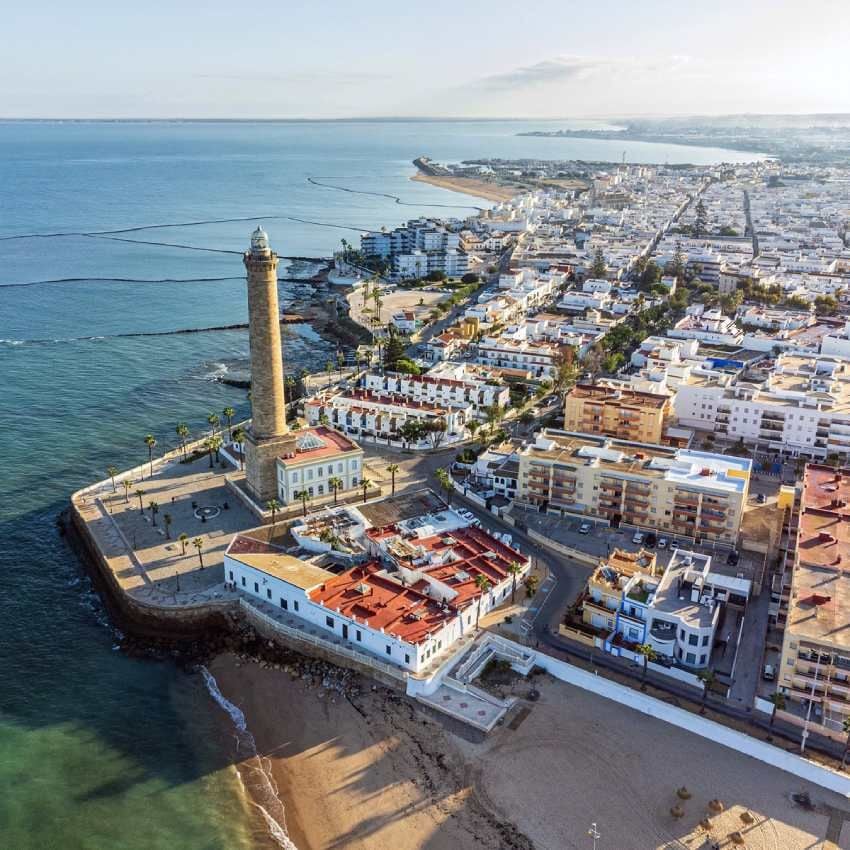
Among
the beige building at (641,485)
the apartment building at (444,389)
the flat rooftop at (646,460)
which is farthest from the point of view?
the apartment building at (444,389)

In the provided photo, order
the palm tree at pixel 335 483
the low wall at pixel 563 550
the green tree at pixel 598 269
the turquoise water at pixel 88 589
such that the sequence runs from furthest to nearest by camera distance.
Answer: the green tree at pixel 598 269
the palm tree at pixel 335 483
the low wall at pixel 563 550
the turquoise water at pixel 88 589

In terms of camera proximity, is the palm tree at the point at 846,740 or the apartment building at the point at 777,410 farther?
the apartment building at the point at 777,410

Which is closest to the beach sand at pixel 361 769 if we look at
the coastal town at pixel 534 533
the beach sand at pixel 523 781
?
the beach sand at pixel 523 781

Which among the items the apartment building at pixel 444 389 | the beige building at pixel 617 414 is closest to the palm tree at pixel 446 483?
the beige building at pixel 617 414

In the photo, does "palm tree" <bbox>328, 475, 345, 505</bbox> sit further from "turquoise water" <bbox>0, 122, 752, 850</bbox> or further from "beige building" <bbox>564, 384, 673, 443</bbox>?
"beige building" <bbox>564, 384, 673, 443</bbox>

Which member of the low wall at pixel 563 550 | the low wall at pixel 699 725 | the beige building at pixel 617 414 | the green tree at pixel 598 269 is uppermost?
the green tree at pixel 598 269

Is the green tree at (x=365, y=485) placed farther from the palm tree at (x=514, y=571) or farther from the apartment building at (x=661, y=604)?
the apartment building at (x=661, y=604)

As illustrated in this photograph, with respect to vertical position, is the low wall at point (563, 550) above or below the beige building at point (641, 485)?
below
